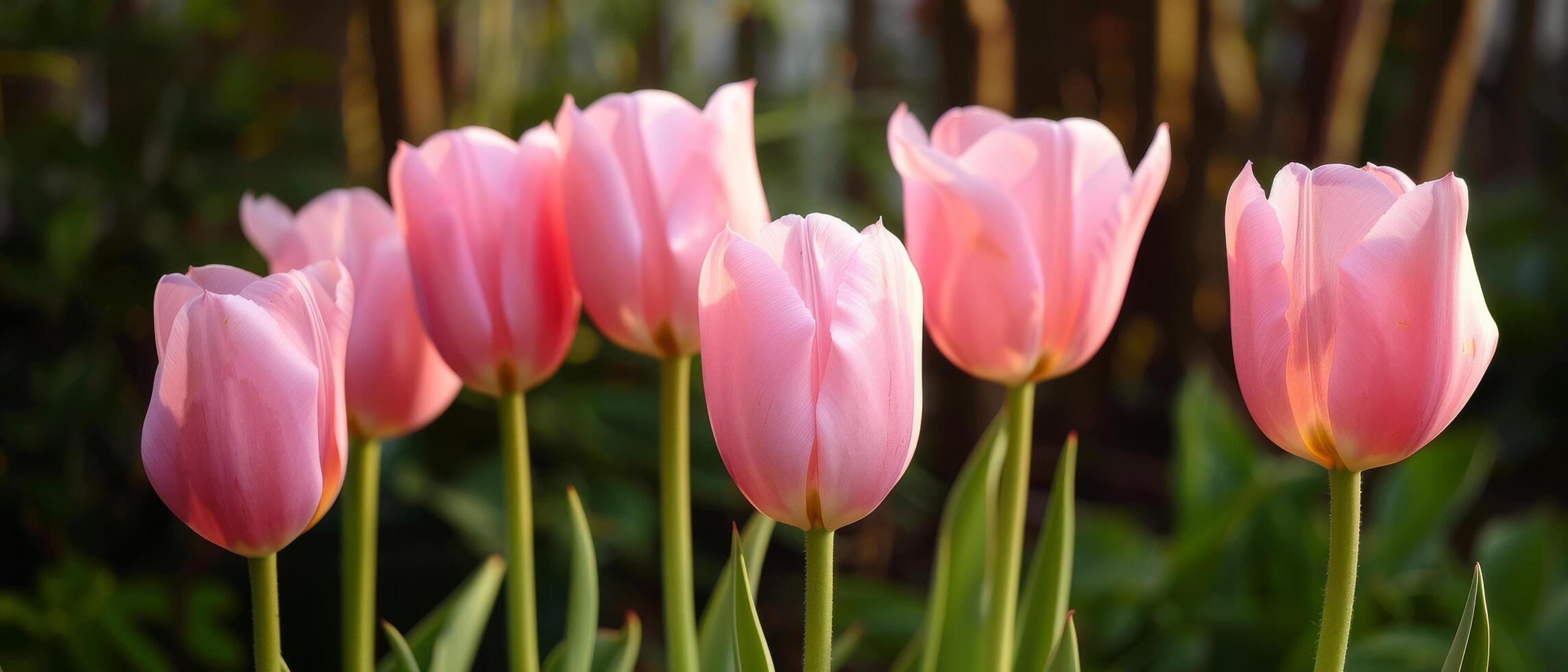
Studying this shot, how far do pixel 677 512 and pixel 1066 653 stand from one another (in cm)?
15

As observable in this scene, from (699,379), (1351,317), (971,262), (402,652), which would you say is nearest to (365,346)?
(402,652)

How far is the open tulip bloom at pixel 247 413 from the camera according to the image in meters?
0.30

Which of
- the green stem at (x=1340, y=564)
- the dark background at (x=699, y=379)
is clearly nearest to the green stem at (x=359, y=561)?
the green stem at (x=1340, y=564)

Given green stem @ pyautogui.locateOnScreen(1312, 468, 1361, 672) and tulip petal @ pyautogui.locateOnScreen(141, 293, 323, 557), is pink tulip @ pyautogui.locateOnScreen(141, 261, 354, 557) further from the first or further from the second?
green stem @ pyautogui.locateOnScreen(1312, 468, 1361, 672)

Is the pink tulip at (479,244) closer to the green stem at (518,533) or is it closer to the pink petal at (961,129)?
the green stem at (518,533)

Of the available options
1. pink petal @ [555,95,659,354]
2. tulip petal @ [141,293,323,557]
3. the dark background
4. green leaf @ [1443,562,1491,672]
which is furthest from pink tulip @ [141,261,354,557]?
the dark background

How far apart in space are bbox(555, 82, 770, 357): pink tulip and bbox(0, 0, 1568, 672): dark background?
60cm

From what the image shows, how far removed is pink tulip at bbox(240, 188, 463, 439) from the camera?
16.3 inches

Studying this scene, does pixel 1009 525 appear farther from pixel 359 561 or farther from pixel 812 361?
pixel 359 561

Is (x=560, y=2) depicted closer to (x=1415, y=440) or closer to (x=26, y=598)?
(x=26, y=598)

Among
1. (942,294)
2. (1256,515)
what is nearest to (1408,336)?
(942,294)

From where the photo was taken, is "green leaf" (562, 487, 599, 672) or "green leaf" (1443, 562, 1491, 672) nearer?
"green leaf" (1443, 562, 1491, 672)

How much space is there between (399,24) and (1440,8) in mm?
1004

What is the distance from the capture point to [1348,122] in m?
1.21
